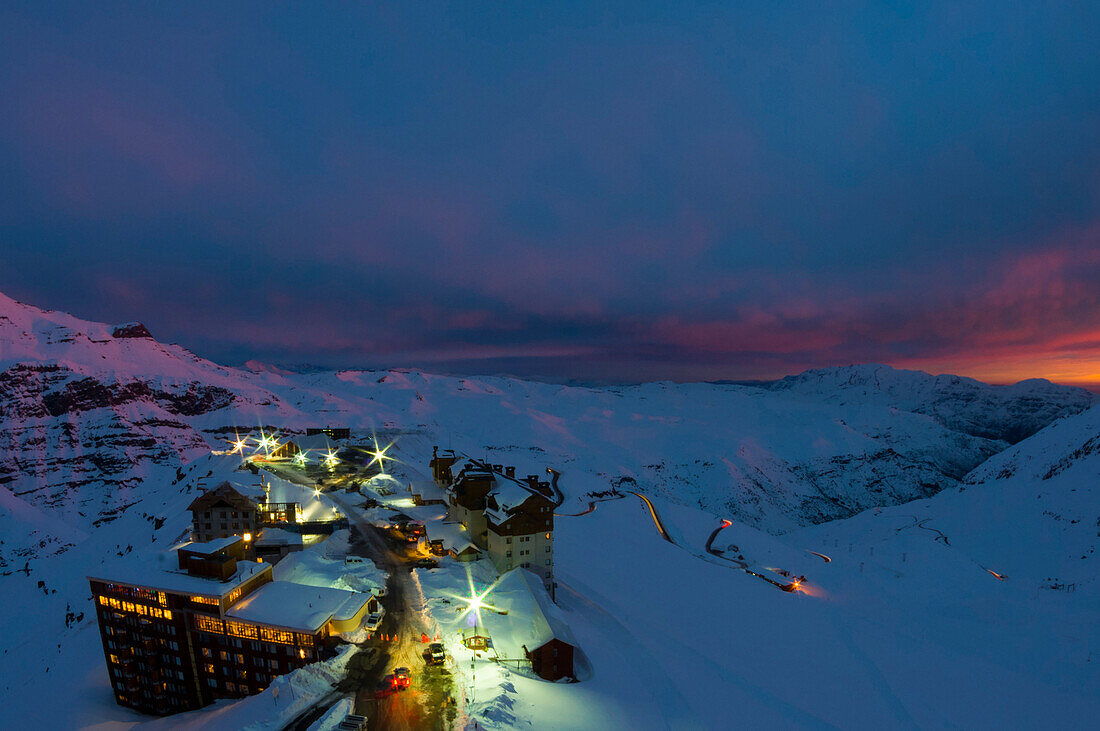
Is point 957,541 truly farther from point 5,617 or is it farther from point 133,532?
point 5,617

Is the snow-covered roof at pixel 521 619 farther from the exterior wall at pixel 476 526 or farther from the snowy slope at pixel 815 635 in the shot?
the exterior wall at pixel 476 526

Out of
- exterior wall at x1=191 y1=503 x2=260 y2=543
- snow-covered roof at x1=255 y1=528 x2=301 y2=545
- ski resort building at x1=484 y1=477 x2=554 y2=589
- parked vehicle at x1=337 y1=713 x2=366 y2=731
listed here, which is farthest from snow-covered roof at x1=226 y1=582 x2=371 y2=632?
exterior wall at x1=191 y1=503 x2=260 y2=543

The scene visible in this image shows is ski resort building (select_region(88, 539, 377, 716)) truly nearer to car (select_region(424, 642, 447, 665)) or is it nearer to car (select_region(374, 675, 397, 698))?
car (select_region(374, 675, 397, 698))

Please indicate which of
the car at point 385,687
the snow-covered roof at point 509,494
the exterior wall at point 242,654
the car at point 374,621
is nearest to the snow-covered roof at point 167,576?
the exterior wall at point 242,654

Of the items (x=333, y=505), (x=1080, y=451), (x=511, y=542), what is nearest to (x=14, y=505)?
(x=333, y=505)

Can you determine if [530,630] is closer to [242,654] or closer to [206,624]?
[242,654]
